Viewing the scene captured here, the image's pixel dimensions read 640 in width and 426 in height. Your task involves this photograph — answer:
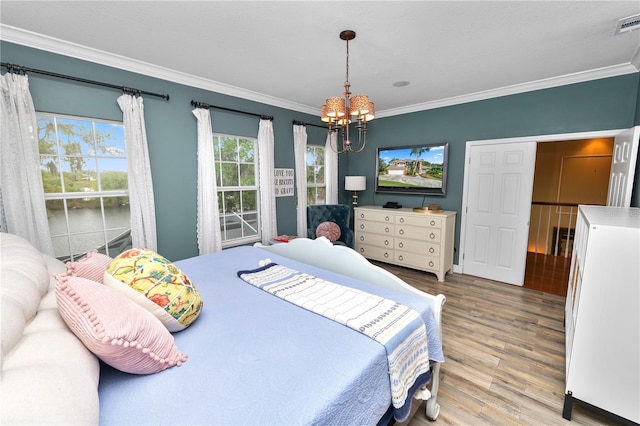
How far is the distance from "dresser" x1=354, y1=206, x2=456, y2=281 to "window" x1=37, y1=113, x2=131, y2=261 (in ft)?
10.7

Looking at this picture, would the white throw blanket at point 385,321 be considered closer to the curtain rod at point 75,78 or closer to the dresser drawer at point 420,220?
the curtain rod at point 75,78

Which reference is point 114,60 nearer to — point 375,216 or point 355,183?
point 355,183

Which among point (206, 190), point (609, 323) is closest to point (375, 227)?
point (206, 190)

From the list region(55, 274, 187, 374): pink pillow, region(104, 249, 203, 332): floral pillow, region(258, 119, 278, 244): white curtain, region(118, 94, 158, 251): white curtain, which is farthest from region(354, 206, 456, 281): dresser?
region(55, 274, 187, 374): pink pillow

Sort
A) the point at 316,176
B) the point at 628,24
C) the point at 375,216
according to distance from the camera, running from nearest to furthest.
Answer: the point at 628,24 → the point at 375,216 → the point at 316,176

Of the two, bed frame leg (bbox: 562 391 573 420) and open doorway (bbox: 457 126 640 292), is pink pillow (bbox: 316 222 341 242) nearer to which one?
open doorway (bbox: 457 126 640 292)

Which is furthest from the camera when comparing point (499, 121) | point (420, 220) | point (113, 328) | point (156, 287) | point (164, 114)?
point (420, 220)

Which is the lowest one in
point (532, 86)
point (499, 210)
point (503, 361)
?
point (503, 361)

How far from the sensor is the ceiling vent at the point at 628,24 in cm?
190

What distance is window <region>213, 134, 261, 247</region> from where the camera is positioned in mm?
3512

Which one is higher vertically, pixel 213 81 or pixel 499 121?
pixel 213 81

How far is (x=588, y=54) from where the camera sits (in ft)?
8.14

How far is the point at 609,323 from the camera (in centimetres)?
149

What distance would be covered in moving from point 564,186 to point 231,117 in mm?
6836
